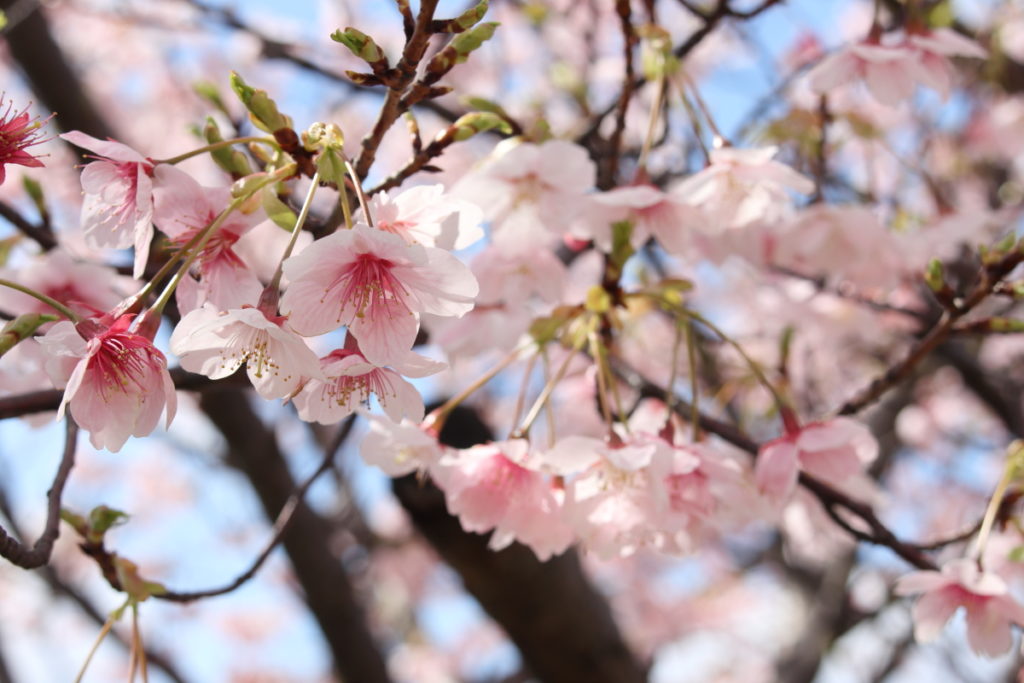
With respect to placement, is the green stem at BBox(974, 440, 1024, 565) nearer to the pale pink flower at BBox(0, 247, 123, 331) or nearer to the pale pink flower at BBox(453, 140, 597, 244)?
the pale pink flower at BBox(453, 140, 597, 244)

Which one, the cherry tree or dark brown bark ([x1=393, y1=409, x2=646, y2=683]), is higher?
the cherry tree

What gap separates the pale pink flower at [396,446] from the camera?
146 centimetres

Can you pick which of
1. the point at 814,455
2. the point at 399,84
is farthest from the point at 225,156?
the point at 814,455

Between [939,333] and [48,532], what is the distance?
164 centimetres

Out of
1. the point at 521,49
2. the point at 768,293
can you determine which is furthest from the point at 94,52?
the point at 768,293

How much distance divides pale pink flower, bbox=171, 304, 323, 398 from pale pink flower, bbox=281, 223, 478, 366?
5cm

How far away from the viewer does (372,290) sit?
1.09 metres

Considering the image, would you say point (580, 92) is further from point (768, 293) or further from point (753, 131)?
point (768, 293)

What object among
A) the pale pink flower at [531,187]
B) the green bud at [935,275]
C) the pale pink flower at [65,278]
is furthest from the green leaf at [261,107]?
the green bud at [935,275]

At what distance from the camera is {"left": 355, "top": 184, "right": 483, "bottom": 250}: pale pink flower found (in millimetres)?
1128

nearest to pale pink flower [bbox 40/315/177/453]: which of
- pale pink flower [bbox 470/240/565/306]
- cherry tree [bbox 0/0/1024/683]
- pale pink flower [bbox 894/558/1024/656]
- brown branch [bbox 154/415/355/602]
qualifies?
cherry tree [bbox 0/0/1024/683]

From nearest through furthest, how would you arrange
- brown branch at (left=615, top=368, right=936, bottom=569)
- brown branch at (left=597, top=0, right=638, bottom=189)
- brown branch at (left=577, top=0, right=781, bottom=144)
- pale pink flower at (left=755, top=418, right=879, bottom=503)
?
pale pink flower at (left=755, top=418, right=879, bottom=503) → brown branch at (left=597, top=0, right=638, bottom=189) → brown branch at (left=615, top=368, right=936, bottom=569) → brown branch at (left=577, top=0, right=781, bottom=144)

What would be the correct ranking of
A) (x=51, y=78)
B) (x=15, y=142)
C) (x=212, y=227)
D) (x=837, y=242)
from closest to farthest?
(x=212, y=227)
(x=15, y=142)
(x=837, y=242)
(x=51, y=78)

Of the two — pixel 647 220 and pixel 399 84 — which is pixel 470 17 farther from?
pixel 647 220
